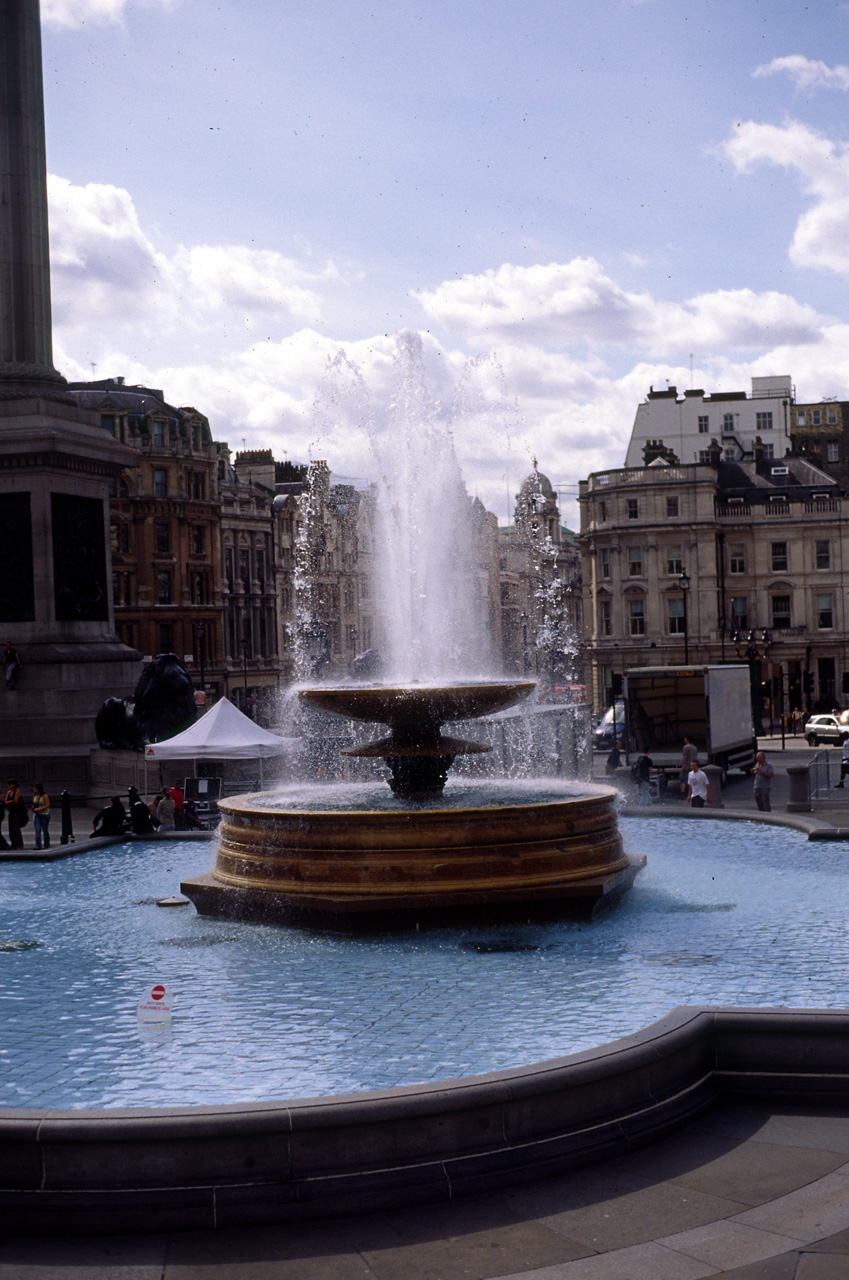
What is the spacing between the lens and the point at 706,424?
322ft

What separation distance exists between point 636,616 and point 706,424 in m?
24.2

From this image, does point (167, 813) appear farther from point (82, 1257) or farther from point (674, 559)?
point (674, 559)

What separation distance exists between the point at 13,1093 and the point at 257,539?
82.4 meters

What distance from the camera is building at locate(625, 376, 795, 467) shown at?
313ft

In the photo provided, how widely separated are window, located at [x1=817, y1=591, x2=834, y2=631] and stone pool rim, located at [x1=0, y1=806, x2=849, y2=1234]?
74.8m

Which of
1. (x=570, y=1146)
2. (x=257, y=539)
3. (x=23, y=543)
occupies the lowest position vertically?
(x=570, y=1146)

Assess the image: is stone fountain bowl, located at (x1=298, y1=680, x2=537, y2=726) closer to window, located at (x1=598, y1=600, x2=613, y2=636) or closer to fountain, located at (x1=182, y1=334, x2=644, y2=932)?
fountain, located at (x1=182, y1=334, x2=644, y2=932)

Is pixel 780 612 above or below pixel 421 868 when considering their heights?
above

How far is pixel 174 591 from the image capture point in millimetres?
79438

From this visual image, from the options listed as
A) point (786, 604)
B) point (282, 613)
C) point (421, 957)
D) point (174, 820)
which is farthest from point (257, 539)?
point (421, 957)

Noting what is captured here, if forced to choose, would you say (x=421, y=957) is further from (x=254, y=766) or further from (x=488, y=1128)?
(x=254, y=766)

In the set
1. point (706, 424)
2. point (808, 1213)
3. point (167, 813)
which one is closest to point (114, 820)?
point (167, 813)

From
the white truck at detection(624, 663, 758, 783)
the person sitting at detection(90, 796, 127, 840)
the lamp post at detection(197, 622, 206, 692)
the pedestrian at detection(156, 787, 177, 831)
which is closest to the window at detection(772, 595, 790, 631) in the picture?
the lamp post at detection(197, 622, 206, 692)

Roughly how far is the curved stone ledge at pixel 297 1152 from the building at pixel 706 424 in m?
87.6
